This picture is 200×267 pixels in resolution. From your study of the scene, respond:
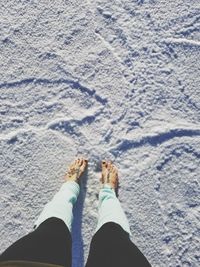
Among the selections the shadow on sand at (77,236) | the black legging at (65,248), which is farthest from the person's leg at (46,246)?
the shadow on sand at (77,236)

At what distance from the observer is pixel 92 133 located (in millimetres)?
1834

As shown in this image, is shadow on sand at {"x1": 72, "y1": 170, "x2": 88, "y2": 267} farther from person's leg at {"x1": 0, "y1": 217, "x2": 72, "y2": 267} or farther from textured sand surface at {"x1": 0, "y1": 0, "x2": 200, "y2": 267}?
person's leg at {"x1": 0, "y1": 217, "x2": 72, "y2": 267}

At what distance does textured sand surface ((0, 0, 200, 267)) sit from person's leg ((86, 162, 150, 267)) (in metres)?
0.07

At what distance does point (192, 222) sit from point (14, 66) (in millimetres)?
984

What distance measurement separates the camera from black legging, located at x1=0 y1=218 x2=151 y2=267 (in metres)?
1.44

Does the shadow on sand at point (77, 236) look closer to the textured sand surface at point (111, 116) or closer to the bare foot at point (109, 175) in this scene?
the textured sand surface at point (111, 116)

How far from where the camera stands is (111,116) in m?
1.83

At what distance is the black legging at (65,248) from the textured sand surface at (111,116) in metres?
0.25

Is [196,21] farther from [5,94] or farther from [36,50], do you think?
[5,94]

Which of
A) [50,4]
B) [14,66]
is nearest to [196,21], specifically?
[50,4]

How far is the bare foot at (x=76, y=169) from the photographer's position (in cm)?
180

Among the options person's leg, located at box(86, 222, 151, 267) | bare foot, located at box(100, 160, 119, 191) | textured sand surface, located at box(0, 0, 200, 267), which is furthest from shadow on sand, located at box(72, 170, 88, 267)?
person's leg, located at box(86, 222, 151, 267)

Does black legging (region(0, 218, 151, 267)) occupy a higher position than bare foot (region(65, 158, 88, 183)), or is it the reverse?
bare foot (region(65, 158, 88, 183))

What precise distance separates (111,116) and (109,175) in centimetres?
24
